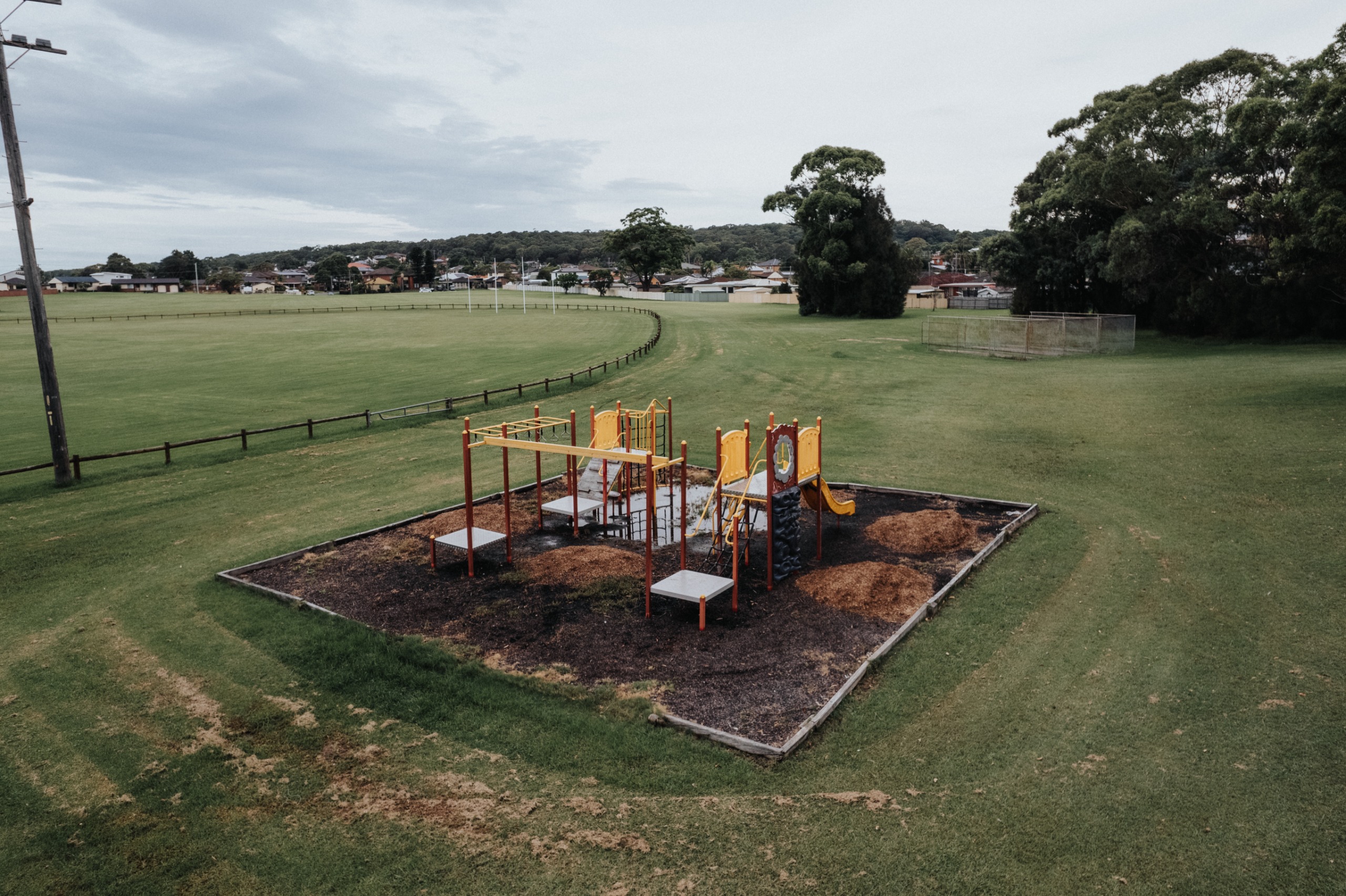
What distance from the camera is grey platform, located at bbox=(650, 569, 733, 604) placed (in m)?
10.8

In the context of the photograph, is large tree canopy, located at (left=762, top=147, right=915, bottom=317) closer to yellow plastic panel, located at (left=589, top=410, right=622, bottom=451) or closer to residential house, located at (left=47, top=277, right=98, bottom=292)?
yellow plastic panel, located at (left=589, top=410, right=622, bottom=451)

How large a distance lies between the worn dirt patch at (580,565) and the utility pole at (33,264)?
12731 millimetres

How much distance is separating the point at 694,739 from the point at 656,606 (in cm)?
361

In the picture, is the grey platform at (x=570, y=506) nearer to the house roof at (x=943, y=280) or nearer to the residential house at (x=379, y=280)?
the house roof at (x=943, y=280)

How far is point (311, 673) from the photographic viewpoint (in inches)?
377

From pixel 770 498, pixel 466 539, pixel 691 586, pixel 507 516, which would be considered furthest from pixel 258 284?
pixel 691 586

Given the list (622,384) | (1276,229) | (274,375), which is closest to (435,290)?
(274,375)

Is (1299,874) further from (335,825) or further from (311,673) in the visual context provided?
(311,673)

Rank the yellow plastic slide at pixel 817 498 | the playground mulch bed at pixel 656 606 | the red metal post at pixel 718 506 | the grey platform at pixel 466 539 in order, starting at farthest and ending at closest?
1. the yellow plastic slide at pixel 817 498
2. the grey platform at pixel 466 539
3. the red metal post at pixel 718 506
4. the playground mulch bed at pixel 656 606

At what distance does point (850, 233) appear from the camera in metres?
66.6

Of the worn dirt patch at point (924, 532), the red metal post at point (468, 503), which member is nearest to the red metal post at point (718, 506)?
the worn dirt patch at point (924, 532)

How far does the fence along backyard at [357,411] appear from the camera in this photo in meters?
20.4

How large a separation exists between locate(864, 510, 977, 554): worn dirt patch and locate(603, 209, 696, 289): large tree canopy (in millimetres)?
107429

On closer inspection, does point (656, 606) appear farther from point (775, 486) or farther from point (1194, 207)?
point (1194, 207)
